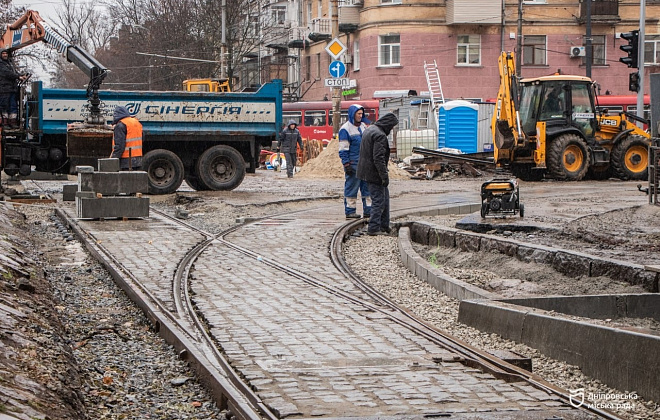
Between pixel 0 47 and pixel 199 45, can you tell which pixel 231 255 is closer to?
pixel 0 47

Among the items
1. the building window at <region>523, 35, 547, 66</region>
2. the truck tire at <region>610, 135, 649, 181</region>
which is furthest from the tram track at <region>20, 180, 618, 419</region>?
the building window at <region>523, 35, 547, 66</region>

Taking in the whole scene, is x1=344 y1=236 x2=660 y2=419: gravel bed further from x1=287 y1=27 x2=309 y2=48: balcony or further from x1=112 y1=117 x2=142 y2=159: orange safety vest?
x1=287 y1=27 x2=309 y2=48: balcony

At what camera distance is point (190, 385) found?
19.6ft

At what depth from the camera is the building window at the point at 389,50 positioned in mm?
47469

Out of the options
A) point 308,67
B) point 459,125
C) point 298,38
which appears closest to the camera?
point 459,125

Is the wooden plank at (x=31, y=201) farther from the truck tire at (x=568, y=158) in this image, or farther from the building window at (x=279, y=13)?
the building window at (x=279, y=13)

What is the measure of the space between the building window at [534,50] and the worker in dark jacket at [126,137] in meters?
34.2

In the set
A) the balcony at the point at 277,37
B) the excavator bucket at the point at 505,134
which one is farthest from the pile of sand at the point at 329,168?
the balcony at the point at 277,37

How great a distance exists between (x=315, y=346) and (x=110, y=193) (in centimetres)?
923

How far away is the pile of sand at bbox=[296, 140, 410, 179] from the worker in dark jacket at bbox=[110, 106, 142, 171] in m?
12.6

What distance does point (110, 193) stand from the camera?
15.2m

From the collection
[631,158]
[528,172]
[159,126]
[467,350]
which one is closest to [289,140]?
[528,172]

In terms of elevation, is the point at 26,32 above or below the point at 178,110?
above

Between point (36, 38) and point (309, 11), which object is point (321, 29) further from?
point (36, 38)
